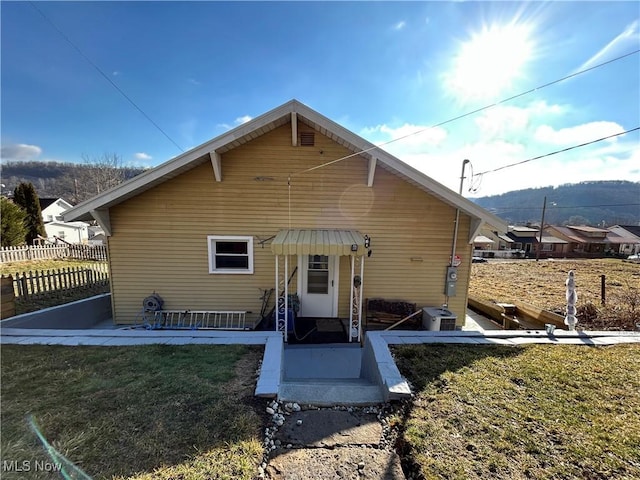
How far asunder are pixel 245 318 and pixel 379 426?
480 centimetres

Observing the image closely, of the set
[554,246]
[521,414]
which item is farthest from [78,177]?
[554,246]

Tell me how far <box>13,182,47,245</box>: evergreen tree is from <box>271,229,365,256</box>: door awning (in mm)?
25930

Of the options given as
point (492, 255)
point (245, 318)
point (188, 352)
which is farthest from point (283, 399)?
point (492, 255)

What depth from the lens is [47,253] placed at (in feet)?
54.2

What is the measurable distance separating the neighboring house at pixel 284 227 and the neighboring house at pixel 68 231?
30877 millimetres

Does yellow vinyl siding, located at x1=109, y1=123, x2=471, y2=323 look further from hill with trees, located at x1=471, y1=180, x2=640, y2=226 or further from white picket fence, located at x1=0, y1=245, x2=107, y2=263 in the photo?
hill with trees, located at x1=471, y1=180, x2=640, y2=226

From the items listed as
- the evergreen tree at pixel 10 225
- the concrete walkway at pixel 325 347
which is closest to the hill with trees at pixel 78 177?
the evergreen tree at pixel 10 225

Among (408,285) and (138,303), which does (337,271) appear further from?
(138,303)

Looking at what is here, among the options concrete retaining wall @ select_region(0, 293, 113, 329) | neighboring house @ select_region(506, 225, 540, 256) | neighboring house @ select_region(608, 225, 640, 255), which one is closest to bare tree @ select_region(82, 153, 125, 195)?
concrete retaining wall @ select_region(0, 293, 113, 329)

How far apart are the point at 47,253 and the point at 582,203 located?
14674 centimetres

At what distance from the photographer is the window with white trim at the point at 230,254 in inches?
272

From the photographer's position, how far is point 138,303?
697cm

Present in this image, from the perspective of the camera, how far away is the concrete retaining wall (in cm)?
579

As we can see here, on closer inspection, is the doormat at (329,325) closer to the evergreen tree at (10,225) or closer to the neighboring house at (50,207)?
the evergreen tree at (10,225)
